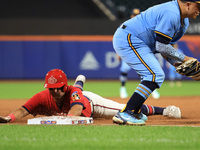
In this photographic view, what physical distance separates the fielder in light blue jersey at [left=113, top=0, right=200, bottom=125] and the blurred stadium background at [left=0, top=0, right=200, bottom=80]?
13207mm

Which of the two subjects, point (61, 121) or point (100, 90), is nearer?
point (61, 121)

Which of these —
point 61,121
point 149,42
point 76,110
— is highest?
point 149,42

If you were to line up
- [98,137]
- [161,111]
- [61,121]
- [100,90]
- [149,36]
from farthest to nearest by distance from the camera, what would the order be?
[100,90], [161,111], [149,36], [61,121], [98,137]

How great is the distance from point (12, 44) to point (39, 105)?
43.2 ft

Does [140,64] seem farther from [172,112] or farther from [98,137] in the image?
[172,112]

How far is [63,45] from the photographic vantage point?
1830cm

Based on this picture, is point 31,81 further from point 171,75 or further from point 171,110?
point 171,110

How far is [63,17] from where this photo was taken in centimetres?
1998

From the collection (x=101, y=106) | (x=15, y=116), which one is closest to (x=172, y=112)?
(x=101, y=106)

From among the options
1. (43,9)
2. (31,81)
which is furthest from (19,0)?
(31,81)

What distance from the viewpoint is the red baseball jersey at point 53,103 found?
5246mm

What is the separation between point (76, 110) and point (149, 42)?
50.6 inches

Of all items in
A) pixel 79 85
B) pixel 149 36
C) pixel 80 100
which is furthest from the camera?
pixel 79 85

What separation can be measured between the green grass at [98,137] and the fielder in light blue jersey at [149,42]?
35cm
